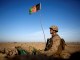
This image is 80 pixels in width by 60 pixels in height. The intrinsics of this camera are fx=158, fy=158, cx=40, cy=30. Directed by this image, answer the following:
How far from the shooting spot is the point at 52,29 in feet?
15.5

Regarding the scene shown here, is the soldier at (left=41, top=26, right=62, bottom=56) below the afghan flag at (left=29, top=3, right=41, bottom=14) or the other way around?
below

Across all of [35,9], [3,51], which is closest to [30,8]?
[35,9]

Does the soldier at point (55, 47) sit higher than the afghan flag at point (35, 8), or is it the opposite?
the afghan flag at point (35, 8)

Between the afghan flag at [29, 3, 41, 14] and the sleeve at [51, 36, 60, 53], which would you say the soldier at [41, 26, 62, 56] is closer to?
the sleeve at [51, 36, 60, 53]

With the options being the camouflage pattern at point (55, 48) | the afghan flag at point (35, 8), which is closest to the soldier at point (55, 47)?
the camouflage pattern at point (55, 48)

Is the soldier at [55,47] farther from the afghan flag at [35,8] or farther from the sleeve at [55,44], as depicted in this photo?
the afghan flag at [35,8]

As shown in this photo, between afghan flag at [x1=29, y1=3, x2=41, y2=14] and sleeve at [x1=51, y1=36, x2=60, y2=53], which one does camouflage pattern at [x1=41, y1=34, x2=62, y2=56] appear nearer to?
sleeve at [x1=51, y1=36, x2=60, y2=53]

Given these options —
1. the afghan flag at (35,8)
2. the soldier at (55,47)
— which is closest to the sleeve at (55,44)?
the soldier at (55,47)

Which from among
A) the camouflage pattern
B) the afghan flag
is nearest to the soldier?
the camouflage pattern

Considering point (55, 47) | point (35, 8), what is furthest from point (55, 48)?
point (35, 8)

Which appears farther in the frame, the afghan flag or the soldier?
the afghan flag

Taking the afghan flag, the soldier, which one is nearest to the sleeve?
the soldier

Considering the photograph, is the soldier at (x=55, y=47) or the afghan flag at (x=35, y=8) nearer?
the soldier at (x=55, y=47)

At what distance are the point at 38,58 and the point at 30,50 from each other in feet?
5.20
